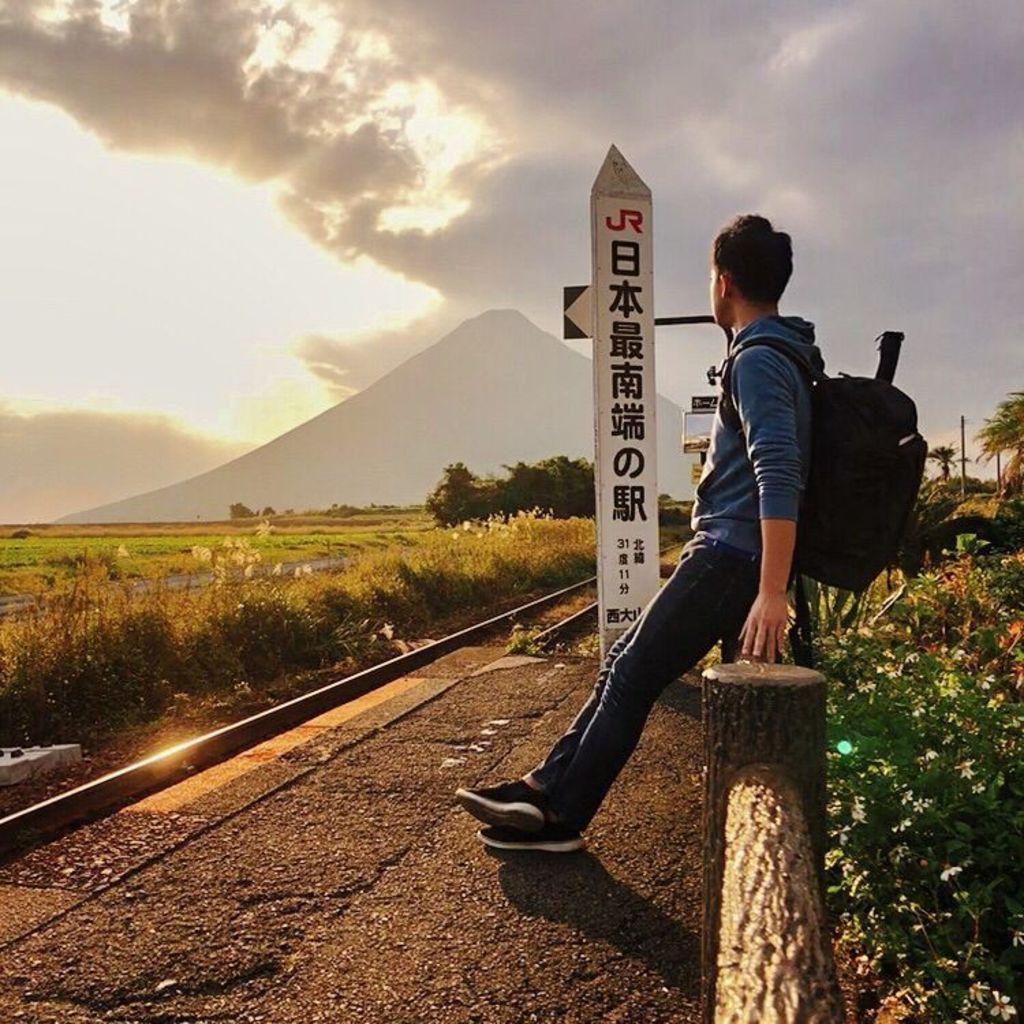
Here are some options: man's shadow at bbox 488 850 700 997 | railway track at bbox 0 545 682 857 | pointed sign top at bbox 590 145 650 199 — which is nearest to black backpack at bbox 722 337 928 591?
man's shadow at bbox 488 850 700 997

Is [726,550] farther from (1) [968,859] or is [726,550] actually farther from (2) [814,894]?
(2) [814,894]

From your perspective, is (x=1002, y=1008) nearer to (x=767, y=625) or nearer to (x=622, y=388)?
(x=767, y=625)

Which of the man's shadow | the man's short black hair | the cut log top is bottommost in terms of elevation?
the man's shadow

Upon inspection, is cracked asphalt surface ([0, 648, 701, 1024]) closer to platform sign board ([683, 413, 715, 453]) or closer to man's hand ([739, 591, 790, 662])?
man's hand ([739, 591, 790, 662])

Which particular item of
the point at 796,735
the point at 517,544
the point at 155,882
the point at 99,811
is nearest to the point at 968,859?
the point at 796,735

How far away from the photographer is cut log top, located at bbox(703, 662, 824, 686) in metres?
1.72

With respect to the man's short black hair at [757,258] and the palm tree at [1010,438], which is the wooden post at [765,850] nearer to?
the man's short black hair at [757,258]

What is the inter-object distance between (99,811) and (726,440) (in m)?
3.38

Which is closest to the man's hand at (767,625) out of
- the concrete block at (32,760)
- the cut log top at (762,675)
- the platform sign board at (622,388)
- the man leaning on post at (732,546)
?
the man leaning on post at (732,546)

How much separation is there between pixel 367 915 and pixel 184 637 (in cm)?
500

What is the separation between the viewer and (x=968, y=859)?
91.8 inches

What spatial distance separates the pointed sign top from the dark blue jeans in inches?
183

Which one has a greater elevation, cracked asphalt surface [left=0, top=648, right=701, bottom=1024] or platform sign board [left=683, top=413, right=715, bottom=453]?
platform sign board [left=683, top=413, right=715, bottom=453]

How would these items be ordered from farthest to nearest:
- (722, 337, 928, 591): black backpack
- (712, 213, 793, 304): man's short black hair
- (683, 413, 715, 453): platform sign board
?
(683, 413, 715, 453): platform sign board, (712, 213, 793, 304): man's short black hair, (722, 337, 928, 591): black backpack
